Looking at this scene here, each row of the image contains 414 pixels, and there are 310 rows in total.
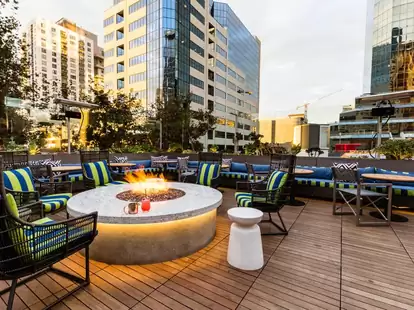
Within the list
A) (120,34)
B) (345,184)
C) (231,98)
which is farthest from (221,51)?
(345,184)

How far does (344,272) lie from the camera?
2.14m

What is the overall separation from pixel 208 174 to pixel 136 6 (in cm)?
3029

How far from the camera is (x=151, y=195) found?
3133 mm

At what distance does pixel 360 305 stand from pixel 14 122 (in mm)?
11245

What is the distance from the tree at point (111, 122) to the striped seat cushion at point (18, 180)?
877 cm

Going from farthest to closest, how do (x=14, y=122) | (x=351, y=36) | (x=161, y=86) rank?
(x=351, y=36) → (x=161, y=86) → (x=14, y=122)

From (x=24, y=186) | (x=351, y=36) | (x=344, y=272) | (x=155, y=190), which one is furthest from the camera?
(x=351, y=36)

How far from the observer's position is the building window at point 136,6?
84.4 ft

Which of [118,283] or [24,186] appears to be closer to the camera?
[118,283]

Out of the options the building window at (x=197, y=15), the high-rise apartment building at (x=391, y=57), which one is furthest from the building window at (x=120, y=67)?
the high-rise apartment building at (x=391, y=57)

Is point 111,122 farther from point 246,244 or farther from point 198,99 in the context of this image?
point 198,99

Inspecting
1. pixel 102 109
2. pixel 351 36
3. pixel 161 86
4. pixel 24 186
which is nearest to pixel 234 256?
pixel 24 186

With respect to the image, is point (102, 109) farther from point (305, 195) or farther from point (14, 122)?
point (305, 195)

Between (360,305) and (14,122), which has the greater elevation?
(14,122)
